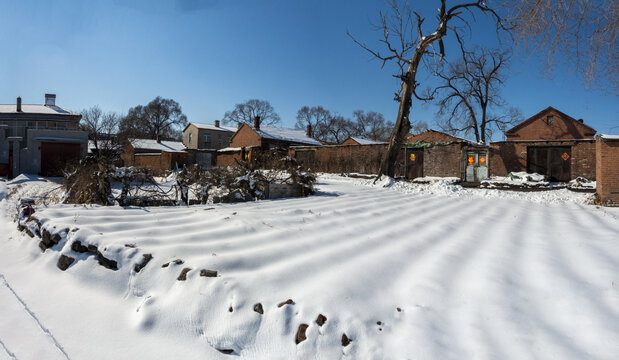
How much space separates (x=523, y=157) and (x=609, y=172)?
32.4ft

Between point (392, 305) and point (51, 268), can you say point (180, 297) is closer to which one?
point (392, 305)

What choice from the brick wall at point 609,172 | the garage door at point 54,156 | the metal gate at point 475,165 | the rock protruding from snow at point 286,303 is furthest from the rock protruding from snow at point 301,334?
the garage door at point 54,156

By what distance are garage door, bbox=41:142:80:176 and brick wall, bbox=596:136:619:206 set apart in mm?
22733

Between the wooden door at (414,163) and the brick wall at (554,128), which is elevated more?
the brick wall at (554,128)

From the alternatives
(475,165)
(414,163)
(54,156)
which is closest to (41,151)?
(54,156)

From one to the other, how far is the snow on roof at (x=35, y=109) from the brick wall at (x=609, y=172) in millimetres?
42087

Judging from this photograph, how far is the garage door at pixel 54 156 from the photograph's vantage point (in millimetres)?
16281

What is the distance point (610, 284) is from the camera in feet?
7.28

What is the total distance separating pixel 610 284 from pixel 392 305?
1.75 m

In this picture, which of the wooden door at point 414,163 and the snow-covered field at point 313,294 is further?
the wooden door at point 414,163

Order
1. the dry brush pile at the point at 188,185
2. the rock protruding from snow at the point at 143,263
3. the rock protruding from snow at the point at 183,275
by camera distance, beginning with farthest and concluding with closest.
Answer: the dry brush pile at the point at 188,185 < the rock protruding from snow at the point at 143,263 < the rock protruding from snow at the point at 183,275

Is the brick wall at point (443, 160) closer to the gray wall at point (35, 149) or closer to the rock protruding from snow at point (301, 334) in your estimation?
the rock protruding from snow at point (301, 334)

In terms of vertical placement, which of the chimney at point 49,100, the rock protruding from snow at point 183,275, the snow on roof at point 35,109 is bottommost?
the rock protruding from snow at point 183,275

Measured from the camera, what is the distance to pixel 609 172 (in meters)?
7.28
